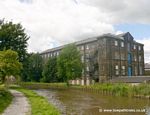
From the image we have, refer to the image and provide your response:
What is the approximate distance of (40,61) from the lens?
403ft

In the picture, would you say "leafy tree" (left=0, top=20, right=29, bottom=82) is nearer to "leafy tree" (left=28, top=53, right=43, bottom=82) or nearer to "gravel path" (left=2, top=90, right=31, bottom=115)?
"gravel path" (left=2, top=90, right=31, bottom=115)

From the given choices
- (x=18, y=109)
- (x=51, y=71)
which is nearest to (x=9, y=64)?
(x=18, y=109)

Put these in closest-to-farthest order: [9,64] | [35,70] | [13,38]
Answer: [9,64] < [13,38] < [35,70]

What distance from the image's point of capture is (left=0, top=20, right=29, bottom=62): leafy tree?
6506cm

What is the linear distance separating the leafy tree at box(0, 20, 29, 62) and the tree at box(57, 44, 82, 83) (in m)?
21.0

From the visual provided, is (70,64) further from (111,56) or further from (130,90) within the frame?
(130,90)

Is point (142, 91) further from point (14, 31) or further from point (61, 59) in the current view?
point (61, 59)

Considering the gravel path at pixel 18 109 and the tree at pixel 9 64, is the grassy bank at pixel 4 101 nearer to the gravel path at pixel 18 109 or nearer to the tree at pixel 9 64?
the gravel path at pixel 18 109

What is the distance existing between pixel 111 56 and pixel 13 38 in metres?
33.9

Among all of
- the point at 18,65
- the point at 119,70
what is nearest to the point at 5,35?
the point at 18,65

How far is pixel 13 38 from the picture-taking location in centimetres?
6631

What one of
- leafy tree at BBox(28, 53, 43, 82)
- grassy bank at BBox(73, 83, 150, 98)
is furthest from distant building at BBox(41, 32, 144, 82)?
grassy bank at BBox(73, 83, 150, 98)

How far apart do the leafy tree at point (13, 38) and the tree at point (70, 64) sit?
21.0 meters

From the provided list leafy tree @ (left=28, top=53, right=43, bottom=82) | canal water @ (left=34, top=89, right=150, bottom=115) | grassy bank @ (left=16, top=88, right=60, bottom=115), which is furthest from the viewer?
leafy tree @ (left=28, top=53, right=43, bottom=82)
